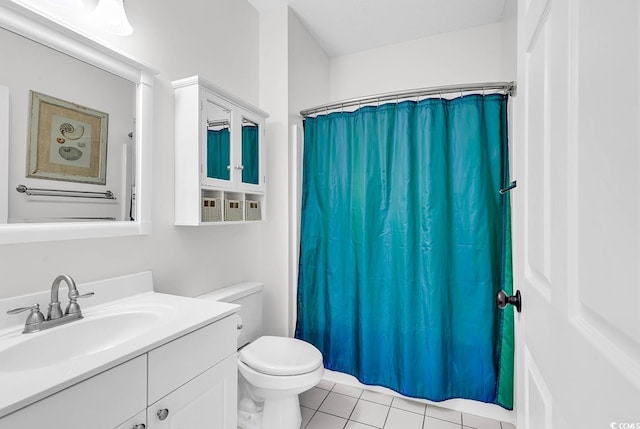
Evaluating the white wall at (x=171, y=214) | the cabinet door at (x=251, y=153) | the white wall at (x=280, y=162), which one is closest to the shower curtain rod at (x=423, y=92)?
the white wall at (x=280, y=162)

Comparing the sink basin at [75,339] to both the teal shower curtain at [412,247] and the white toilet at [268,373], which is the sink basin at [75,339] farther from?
the teal shower curtain at [412,247]

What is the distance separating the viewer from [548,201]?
0.60 meters

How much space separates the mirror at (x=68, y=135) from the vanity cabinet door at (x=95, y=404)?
58cm

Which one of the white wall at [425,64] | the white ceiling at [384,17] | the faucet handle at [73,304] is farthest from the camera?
the white wall at [425,64]

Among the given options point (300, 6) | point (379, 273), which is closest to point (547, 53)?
point (379, 273)

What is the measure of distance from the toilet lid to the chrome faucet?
2.59 feet

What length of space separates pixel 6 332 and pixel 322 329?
1.56 m

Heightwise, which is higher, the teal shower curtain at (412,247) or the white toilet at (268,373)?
the teal shower curtain at (412,247)

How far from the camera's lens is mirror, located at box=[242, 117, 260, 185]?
1849mm

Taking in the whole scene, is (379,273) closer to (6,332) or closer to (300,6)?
(6,332)

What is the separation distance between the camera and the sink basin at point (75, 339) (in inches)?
33.8

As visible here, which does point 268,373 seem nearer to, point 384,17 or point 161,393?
point 161,393

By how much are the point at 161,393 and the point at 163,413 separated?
6cm

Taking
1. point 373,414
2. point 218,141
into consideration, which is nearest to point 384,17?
point 218,141
